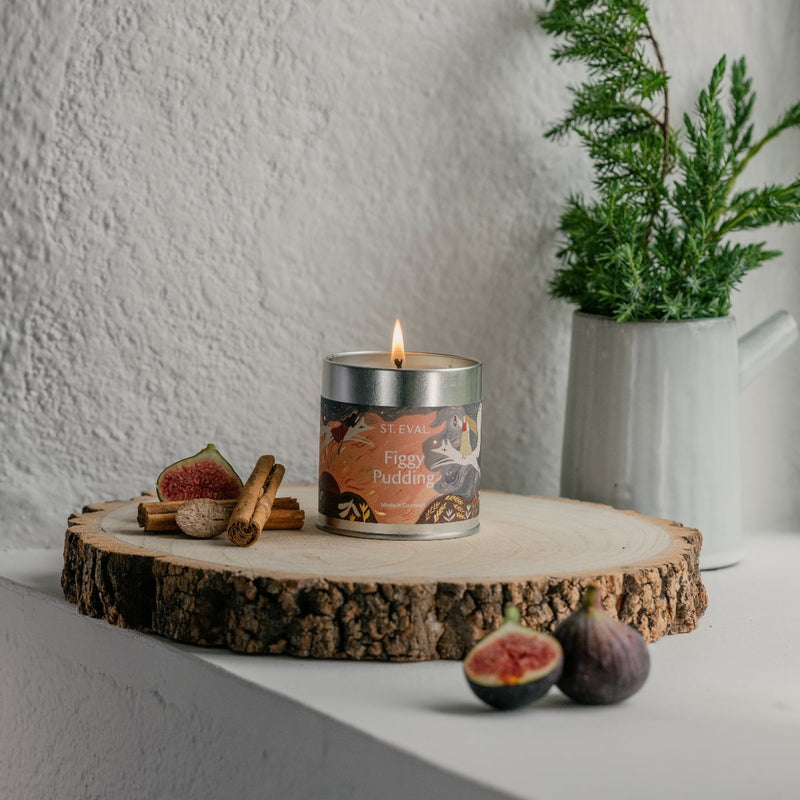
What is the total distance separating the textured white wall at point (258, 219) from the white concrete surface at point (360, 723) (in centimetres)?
23

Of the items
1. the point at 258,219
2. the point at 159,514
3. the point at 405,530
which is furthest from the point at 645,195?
the point at 159,514

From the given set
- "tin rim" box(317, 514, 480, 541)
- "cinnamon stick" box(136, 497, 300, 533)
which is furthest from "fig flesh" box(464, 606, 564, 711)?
"cinnamon stick" box(136, 497, 300, 533)

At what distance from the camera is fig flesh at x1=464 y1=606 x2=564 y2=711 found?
771 millimetres

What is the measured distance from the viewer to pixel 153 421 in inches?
50.9

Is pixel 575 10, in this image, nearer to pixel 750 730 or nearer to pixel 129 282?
pixel 129 282

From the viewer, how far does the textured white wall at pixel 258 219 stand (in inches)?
48.3

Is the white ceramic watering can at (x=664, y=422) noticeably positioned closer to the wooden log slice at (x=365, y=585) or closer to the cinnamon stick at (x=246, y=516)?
the wooden log slice at (x=365, y=585)

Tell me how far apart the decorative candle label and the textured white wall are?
320 mm

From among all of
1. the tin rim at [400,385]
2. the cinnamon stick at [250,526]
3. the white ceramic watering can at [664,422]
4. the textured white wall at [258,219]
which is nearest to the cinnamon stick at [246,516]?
the cinnamon stick at [250,526]

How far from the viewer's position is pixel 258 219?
51.7 inches

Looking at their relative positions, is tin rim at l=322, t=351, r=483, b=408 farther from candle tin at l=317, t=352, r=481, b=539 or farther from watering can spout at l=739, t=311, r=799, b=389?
watering can spout at l=739, t=311, r=799, b=389

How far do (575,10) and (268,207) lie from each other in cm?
44

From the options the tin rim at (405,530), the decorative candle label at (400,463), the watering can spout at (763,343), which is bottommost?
the tin rim at (405,530)

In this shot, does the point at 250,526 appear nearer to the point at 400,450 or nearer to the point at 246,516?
the point at 246,516
